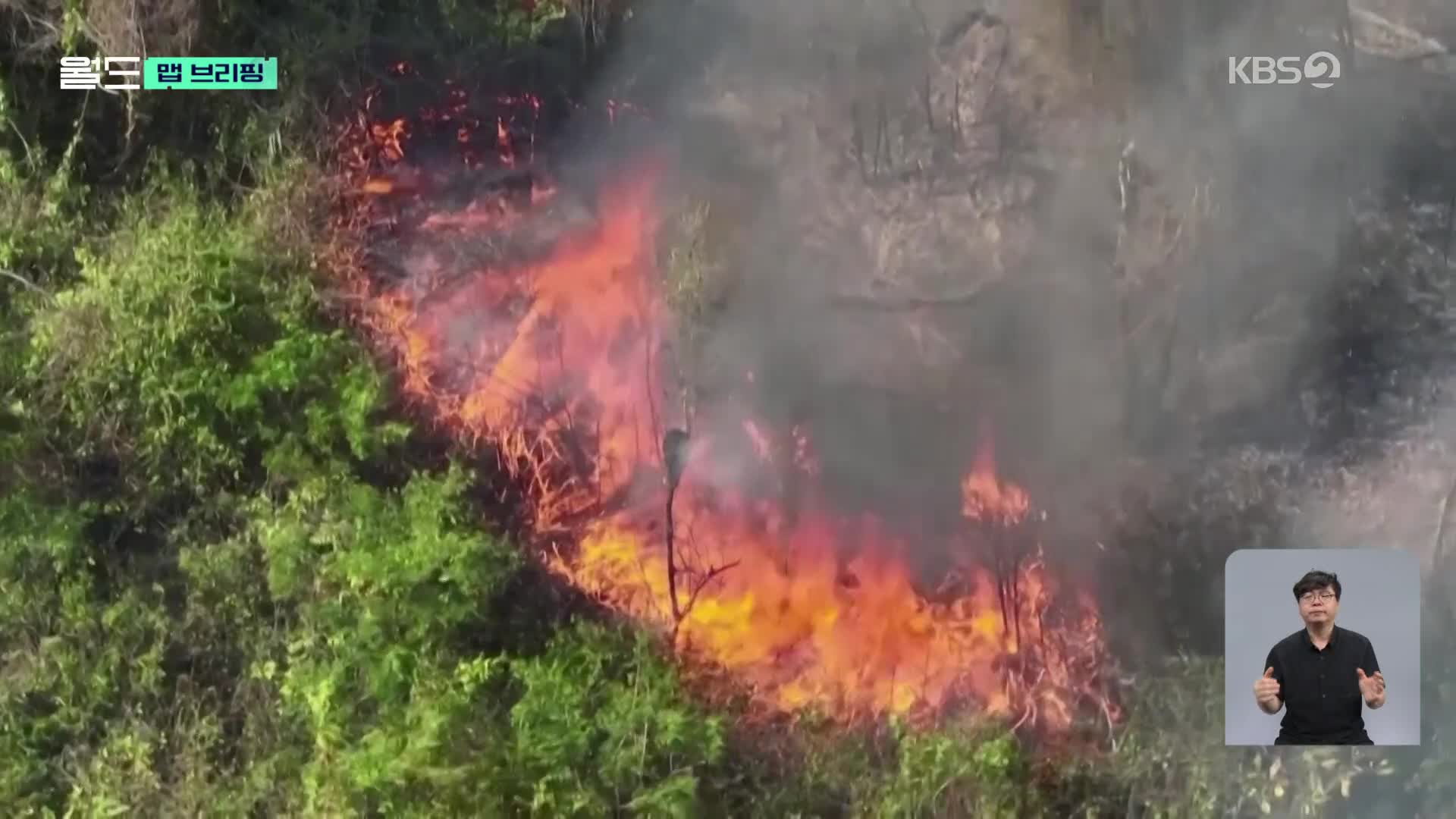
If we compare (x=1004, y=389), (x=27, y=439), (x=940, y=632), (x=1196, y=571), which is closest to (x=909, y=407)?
(x=1004, y=389)

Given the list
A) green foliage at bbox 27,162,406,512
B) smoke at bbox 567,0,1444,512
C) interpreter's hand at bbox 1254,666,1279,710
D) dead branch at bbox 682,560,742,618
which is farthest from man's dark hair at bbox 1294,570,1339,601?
green foliage at bbox 27,162,406,512

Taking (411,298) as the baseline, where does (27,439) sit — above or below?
below

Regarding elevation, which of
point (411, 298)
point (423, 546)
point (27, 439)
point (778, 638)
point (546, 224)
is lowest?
point (778, 638)

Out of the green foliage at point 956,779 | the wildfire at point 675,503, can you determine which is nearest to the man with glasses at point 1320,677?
the wildfire at point 675,503

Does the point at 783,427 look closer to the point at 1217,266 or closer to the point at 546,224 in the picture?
the point at 546,224

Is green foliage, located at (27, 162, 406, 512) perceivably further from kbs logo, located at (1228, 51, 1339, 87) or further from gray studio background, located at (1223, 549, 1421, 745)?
kbs logo, located at (1228, 51, 1339, 87)
